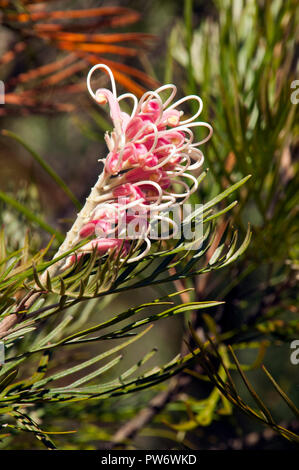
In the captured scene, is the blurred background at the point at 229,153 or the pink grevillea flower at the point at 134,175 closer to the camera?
the pink grevillea flower at the point at 134,175

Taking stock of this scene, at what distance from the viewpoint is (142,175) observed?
32 centimetres

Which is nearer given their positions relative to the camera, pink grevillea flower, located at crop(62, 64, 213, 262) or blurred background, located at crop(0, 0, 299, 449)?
pink grevillea flower, located at crop(62, 64, 213, 262)

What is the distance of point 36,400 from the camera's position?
0.32m

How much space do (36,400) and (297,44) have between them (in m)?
0.51

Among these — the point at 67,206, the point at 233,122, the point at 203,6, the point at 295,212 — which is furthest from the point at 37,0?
the point at 203,6

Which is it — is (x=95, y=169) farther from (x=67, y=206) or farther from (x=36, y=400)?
(x=36, y=400)

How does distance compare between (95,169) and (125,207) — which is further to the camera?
(95,169)

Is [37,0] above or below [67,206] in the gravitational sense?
above

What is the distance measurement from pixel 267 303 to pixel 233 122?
216 mm

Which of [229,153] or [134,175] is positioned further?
[229,153]

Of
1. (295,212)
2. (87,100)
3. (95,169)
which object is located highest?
(87,100)
